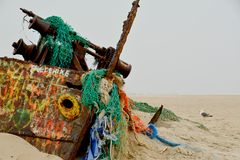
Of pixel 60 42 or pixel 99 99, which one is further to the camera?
pixel 60 42

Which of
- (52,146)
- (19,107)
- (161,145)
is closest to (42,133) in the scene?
(52,146)

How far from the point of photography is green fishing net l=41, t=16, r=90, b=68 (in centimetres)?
492

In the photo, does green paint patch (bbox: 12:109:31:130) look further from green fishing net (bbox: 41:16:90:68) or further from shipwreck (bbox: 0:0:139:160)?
green fishing net (bbox: 41:16:90:68)

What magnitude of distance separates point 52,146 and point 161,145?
254 centimetres

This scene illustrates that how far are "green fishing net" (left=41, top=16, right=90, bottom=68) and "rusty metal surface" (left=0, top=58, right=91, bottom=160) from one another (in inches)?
20.8

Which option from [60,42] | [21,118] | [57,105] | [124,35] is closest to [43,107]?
[57,105]

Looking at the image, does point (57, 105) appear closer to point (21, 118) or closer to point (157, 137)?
point (21, 118)

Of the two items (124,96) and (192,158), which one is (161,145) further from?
(124,96)

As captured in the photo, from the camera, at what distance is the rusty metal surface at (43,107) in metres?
4.17

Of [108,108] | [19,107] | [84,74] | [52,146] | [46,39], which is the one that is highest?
[46,39]

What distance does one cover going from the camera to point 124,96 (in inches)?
185

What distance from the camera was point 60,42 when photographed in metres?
4.94

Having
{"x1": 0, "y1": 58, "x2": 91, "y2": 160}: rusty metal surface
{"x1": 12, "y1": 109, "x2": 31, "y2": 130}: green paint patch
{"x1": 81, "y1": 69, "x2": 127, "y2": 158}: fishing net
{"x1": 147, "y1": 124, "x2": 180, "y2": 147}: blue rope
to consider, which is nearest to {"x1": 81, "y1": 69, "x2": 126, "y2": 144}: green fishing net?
{"x1": 81, "y1": 69, "x2": 127, "y2": 158}: fishing net

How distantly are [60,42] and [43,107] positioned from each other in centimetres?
113
